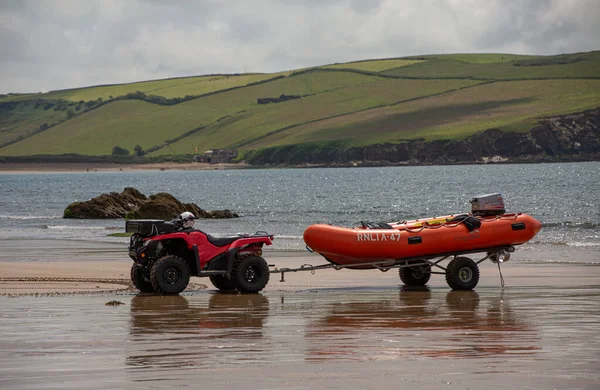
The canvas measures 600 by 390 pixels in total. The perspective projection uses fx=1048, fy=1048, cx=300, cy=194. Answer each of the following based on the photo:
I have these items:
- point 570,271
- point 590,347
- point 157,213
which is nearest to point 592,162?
point 157,213

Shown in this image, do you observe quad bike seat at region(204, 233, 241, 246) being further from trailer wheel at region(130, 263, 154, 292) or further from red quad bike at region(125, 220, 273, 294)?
trailer wheel at region(130, 263, 154, 292)

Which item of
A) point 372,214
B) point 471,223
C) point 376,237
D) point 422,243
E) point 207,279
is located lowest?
point 207,279

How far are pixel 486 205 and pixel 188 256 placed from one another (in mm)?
6078

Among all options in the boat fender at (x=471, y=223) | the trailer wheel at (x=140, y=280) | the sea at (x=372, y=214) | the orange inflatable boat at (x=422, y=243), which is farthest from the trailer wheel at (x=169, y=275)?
the sea at (x=372, y=214)

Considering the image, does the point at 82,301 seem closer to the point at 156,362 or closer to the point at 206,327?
the point at 206,327

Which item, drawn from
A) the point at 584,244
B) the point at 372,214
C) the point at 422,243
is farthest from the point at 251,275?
the point at 372,214

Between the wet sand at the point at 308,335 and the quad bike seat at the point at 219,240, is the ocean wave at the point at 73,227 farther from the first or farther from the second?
the quad bike seat at the point at 219,240

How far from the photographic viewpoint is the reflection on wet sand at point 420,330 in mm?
11656

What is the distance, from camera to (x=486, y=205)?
20.9 m

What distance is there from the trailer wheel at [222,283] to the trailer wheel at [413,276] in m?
3.42

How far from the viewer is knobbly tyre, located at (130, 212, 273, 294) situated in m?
18.9

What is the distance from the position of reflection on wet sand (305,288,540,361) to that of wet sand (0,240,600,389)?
2cm

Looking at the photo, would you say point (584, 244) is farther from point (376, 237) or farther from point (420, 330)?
point (420, 330)

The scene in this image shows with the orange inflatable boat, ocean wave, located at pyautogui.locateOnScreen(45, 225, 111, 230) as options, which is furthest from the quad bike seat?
ocean wave, located at pyautogui.locateOnScreen(45, 225, 111, 230)
